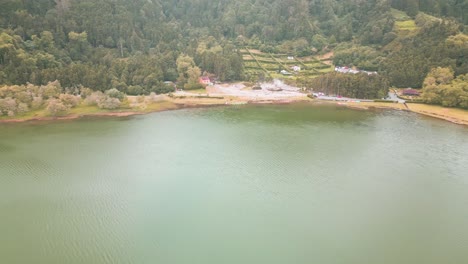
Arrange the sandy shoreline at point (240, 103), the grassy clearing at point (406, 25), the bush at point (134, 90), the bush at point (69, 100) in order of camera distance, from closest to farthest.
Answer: the sandy shoreline at point (240, 103)
the bush at point (69, 100)
the bush at point (134, 90)
the grassy clearing at point (406, 25)

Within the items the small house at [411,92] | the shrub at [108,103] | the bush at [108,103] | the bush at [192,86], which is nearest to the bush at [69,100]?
the shrub at [108,103]

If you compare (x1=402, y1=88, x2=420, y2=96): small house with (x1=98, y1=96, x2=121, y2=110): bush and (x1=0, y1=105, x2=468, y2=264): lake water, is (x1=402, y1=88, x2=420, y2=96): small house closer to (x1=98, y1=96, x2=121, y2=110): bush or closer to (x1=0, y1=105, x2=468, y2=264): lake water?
(x1=0, y1=105, x2=468, y2=264): lake water

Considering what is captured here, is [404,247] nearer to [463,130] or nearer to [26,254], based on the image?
[26,254]

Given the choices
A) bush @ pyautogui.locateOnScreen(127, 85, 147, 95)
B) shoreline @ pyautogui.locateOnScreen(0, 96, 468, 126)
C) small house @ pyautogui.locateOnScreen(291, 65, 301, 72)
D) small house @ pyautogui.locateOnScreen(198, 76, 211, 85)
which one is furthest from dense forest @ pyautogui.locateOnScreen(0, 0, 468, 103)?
small house @ pyautogui.locateOnScreen(291, 65, 301, 72)

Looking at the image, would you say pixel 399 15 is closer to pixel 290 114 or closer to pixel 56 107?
pixel 290 114

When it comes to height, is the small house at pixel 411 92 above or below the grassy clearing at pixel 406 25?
below

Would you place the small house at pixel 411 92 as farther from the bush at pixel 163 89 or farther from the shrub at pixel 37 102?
the shrub at pixel 37 102

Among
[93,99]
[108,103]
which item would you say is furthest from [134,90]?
[108,103]
